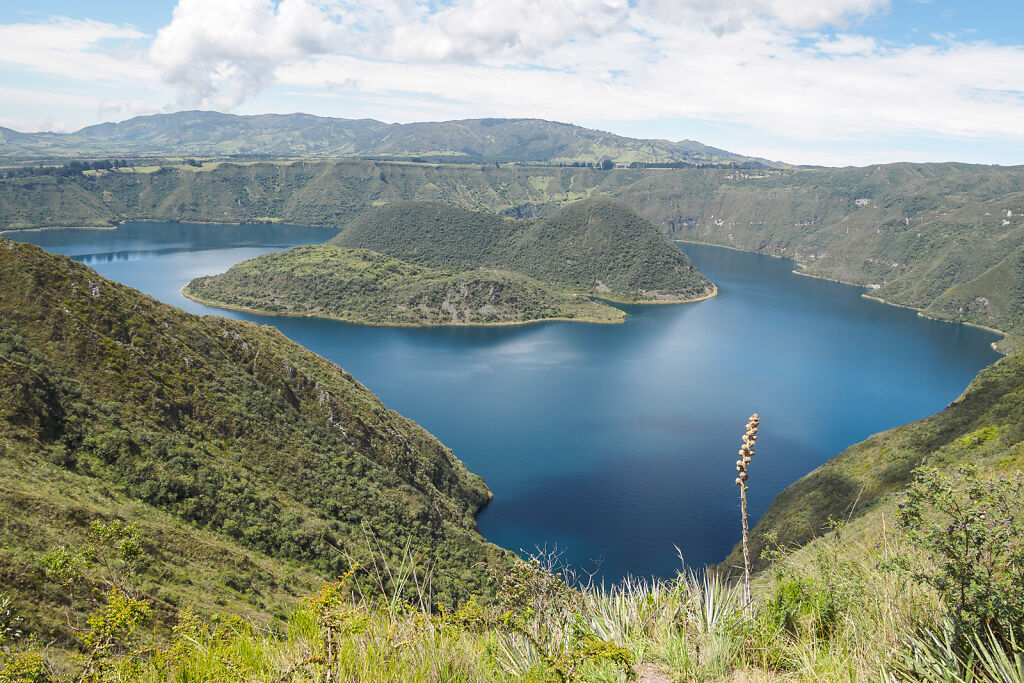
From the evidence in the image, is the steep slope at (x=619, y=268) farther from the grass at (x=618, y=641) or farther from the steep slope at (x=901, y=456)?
the grass at (x=618, y=641)

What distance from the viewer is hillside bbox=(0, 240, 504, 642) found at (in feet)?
80.2

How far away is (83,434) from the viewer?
32.3 meters

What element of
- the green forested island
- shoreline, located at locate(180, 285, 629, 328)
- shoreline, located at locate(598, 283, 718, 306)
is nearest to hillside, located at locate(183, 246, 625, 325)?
shoreline, located at locate(180, 285, 629, 328)

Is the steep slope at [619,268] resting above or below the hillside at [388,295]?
above

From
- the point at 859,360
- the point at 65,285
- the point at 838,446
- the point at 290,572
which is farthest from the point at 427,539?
the point at 859,360

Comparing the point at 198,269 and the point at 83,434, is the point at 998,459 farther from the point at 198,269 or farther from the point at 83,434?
the point at 198,269

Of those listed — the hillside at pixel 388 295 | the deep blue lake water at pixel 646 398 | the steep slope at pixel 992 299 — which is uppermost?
the steep slope at pixel 992 299

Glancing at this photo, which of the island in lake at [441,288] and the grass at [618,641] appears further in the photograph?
the island in lake at [441,288]

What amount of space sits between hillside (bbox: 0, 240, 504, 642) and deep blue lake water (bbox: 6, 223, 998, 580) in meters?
12.4

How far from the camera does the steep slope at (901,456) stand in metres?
42.8

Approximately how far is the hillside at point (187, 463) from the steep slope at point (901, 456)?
24402 mm

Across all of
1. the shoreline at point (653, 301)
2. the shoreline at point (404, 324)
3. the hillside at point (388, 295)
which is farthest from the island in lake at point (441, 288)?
the shoreline at point (653, 301)

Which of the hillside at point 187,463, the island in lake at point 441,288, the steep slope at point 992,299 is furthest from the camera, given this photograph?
the steep slope at point 992,299

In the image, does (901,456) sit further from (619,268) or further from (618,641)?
(619,268)
